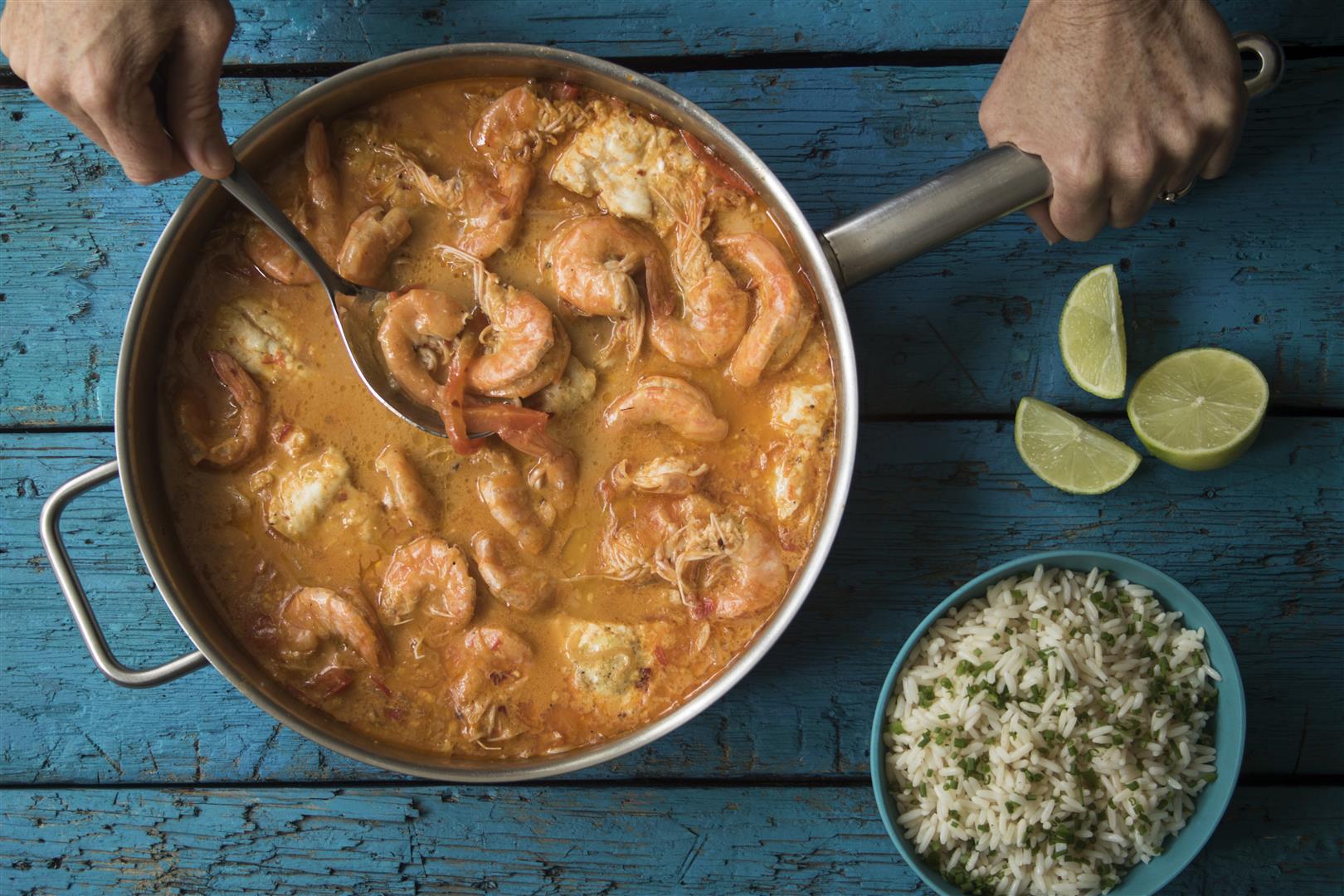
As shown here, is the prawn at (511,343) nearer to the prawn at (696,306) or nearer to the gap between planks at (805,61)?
the prawn at (696,306)

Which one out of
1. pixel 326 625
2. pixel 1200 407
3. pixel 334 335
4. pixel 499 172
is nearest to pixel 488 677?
pixel 326 625

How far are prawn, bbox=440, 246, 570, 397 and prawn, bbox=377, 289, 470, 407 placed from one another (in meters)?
0.08

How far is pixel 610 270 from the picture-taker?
2.24 meters

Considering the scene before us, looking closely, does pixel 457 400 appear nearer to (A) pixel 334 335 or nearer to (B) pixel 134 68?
(A) pixel 334 335

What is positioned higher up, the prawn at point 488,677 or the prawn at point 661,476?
the prawn at point 661,476

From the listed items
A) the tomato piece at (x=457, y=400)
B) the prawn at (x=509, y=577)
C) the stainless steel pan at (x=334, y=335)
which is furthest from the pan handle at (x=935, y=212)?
the prawn at (x=509, y=577)

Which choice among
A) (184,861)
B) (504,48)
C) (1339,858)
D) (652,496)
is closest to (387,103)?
(504,48)

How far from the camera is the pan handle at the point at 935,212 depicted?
206 cm

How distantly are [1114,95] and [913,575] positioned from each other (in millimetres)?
1279

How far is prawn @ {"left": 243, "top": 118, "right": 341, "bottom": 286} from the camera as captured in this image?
2.29 m

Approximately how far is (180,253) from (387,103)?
62 cm

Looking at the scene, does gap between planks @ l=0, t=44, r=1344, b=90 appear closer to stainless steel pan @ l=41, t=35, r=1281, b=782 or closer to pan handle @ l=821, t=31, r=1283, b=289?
stainless steel pan @ l=41, t=35, r=1281, b=782

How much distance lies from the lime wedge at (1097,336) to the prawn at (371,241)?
1.74m

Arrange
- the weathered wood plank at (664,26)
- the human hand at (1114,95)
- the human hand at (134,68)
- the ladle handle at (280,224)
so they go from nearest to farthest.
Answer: the human hand at (134,68) < the ladle handle at (280,224) < the human hand at (1114,95) < the weathered wood plank at (664,26)
